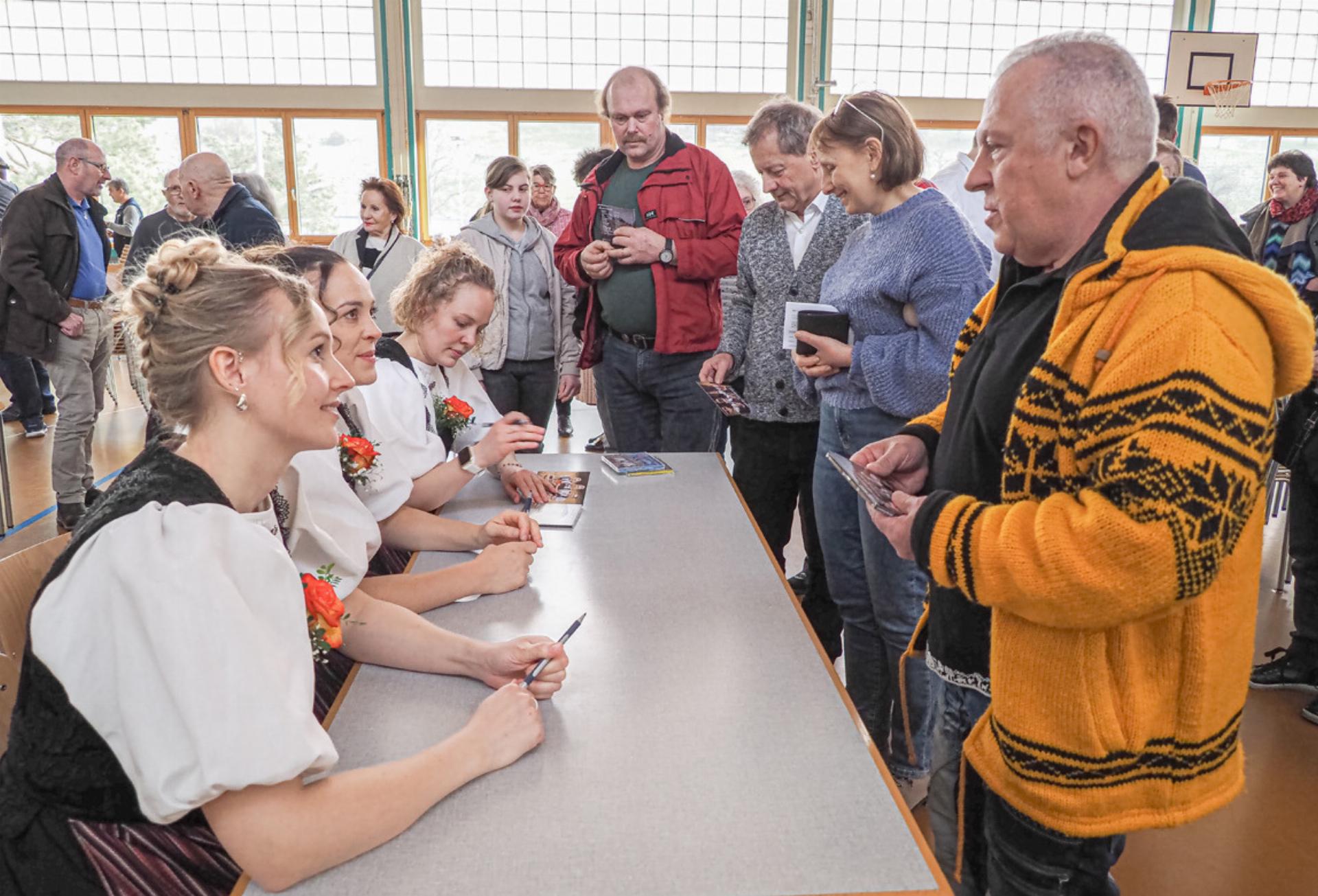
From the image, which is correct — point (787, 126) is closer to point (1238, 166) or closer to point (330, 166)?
point (330, 166)

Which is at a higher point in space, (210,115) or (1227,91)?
(1227,91)

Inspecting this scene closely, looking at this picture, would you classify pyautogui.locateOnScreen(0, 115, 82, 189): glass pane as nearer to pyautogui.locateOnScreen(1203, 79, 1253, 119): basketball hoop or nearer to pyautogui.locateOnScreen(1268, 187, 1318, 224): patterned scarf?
pyautogui.locateOnScreen(1268, 187, 1318, 224): patterned scarf

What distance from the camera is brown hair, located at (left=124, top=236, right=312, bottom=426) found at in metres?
1.19

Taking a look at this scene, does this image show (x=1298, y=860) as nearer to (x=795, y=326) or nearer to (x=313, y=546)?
(x=795, y=326)

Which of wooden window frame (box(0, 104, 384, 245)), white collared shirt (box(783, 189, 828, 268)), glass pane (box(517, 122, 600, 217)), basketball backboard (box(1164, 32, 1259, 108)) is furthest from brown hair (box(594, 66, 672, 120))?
wooden window frame (box(0, 104, 384, 245))

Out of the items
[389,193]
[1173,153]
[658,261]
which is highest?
[1173,153]

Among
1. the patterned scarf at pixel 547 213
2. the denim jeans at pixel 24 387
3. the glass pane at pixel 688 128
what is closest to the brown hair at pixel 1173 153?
the patterned scarf at pixel 547 213

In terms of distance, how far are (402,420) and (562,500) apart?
419mm

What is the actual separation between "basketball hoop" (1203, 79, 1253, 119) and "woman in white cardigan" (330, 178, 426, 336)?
846 cm

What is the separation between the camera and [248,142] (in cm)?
1097

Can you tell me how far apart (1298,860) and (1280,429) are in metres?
1.42

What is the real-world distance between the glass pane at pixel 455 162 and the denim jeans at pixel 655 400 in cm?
865

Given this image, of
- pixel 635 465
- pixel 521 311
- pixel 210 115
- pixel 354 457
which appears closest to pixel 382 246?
pixel 521 311

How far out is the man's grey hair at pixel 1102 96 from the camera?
1.09m
